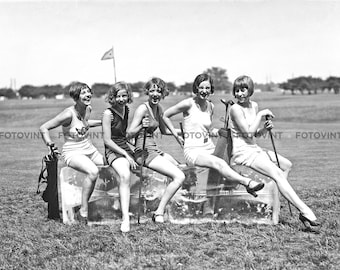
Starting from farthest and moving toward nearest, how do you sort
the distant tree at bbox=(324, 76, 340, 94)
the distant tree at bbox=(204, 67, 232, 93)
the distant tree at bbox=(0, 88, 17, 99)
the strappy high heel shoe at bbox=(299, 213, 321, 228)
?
the distant tree at bbox=(204, 67, 232, 93) < the distant tree at bbox=(0, 88, 17, 99) < the distant tree at bbox=(324, 76, 340, 94) < the strappy high heel shoe at bbox=(299, 213, 321, 228)

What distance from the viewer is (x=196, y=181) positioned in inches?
242

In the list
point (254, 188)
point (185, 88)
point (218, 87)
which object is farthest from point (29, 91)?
point (254, 188)

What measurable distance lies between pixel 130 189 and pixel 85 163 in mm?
657

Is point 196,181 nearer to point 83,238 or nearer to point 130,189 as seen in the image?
point 130,189

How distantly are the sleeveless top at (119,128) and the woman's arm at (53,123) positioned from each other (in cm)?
56

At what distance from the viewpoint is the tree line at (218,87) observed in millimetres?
89500

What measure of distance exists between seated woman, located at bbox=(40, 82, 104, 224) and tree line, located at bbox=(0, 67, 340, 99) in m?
72.7

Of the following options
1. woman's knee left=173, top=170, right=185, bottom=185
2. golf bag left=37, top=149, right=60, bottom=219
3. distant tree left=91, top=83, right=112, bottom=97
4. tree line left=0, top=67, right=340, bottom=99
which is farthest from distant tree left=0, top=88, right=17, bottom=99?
woman's knee left=173, top=170, right=185, bottom=185

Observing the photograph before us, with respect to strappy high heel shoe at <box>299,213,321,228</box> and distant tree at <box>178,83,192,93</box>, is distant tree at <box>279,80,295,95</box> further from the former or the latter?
strappy high heel shoe at <box>299,213,321,228</box>

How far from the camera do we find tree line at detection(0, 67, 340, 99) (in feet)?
294

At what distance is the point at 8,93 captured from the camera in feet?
348

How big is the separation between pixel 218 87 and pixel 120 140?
106 meters

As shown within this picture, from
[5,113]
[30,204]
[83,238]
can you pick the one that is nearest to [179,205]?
[83,238]

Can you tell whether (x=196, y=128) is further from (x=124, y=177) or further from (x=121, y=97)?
(x=124, y=177)
